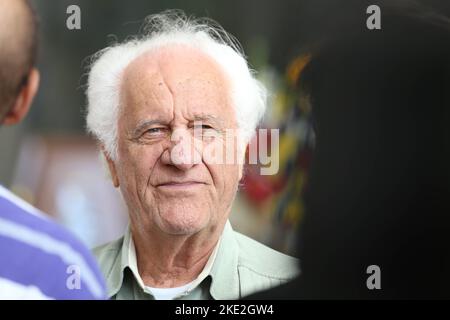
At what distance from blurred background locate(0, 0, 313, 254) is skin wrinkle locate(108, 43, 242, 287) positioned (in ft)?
0.32

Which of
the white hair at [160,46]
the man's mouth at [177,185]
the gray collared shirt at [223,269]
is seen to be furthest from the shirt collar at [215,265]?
the white hair at [160,46]

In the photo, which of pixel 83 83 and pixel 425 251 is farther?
pixel 425 251

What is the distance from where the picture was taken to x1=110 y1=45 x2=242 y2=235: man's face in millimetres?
2756

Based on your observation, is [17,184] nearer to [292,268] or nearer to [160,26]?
[160,26]

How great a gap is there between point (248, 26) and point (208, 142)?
492 mm

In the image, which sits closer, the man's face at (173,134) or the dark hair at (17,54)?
the dark hair at (17,54)

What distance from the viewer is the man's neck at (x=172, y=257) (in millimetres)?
2836

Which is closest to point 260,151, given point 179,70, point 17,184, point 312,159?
point 312,159

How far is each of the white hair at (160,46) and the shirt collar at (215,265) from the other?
36cm

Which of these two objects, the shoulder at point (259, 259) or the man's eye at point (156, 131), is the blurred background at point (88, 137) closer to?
the shoulder at point (259, 259)

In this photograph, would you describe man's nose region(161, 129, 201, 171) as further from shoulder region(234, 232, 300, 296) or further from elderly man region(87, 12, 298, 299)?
shoulder region(234, 232, 300, 296)

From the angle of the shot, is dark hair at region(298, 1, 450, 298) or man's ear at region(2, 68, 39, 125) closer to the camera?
man's ear at region(2, 68, 39, 125)

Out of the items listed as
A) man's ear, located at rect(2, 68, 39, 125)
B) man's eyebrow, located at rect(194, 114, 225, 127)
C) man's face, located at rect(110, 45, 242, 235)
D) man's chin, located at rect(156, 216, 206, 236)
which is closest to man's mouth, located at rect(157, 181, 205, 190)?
man's face, located at rect(110, 45, 242, 235)

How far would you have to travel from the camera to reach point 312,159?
295 centimetres
